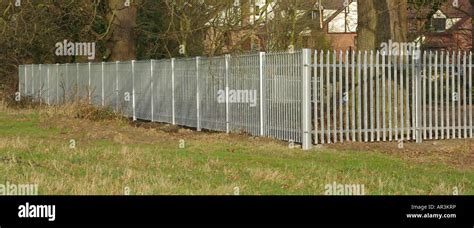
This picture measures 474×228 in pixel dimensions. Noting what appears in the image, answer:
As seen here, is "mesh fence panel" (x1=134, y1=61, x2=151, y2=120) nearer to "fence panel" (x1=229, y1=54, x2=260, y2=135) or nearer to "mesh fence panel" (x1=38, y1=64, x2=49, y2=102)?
"fence panel" (x1=229, y1=54, x2=260, y2=135)

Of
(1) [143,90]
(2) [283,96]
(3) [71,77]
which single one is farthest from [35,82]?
(2) [283,96]

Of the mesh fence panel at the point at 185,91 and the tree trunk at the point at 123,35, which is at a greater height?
the tree trunk at the point at 123,35


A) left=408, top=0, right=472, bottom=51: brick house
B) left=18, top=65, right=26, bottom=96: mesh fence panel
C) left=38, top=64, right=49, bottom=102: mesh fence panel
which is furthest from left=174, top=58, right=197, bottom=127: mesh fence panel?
left=18, top=65, right=26, bottom=96: mesh fence panel

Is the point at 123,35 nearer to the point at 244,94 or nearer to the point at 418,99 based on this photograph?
the point at 244,94

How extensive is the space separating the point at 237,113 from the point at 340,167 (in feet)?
21.6

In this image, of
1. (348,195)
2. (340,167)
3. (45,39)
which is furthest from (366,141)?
(45,39)

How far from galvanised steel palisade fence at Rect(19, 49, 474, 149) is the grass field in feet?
1.41

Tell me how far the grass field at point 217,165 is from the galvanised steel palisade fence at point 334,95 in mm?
430

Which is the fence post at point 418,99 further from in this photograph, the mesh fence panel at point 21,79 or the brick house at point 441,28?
the mesh fence panel at point 21,79

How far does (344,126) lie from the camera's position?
17422 millimetres

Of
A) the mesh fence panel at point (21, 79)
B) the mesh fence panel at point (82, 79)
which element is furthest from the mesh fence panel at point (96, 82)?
the mesh fence panel at point (21, 79)

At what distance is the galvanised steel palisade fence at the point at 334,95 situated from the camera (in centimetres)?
1706

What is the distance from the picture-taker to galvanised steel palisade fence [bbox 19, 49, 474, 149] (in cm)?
1706

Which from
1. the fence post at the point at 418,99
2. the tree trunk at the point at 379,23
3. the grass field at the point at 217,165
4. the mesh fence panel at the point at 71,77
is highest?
the tree trunk at the point at 379,23
